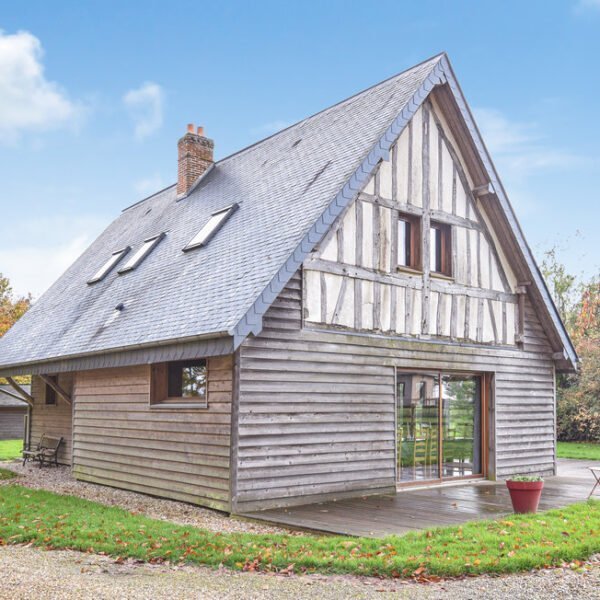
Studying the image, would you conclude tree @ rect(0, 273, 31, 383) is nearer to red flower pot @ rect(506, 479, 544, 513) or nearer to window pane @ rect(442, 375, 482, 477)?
window pane @ rect(442, 375, 482, 477)

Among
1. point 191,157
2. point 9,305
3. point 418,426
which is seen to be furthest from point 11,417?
point 418,426

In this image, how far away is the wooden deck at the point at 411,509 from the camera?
9.44 metres

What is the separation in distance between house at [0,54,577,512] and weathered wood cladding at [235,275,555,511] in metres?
0.03

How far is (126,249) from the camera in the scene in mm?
18797

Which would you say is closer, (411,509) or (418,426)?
(411,509)

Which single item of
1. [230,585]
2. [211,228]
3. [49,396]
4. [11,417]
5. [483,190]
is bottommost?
[230,585]

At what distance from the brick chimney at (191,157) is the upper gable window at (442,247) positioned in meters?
7.69

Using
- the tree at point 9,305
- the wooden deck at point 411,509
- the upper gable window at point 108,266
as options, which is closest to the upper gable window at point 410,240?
the wooden deck at point 411,509

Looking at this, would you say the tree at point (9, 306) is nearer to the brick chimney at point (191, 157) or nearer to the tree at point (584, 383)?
the brick chimney at point (191, 157)

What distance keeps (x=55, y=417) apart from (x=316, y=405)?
Result: 1028 centimetres

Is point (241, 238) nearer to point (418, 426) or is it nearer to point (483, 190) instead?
point (418, 426)

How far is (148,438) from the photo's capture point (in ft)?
43.0

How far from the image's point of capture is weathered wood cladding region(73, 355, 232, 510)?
11.2 m

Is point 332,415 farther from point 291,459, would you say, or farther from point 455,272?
point 455,272
